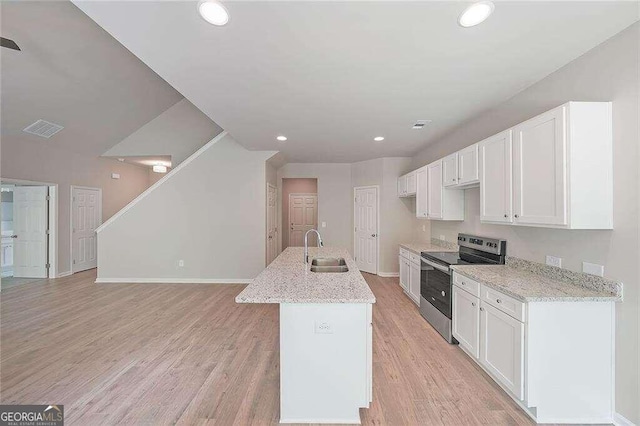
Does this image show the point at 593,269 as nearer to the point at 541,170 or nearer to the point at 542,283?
the point at 542,283

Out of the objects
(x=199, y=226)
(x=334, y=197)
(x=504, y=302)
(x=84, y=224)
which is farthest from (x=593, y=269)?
(x=84, y=224)

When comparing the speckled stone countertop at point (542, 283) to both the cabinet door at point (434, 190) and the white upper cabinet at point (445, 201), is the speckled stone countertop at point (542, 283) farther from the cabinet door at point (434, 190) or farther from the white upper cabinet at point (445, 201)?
the cabinet door at point (434, 190)

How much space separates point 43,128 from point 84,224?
2.41 metres

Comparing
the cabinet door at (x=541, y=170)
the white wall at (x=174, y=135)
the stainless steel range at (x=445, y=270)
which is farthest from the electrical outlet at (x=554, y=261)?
the white wall at (x=174, y=135)

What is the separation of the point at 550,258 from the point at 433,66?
1.95 meters

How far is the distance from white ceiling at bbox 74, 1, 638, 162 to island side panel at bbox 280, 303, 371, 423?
1886mm

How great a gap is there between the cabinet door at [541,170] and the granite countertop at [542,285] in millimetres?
500

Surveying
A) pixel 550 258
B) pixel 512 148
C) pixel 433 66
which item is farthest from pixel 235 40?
pixel 550 258

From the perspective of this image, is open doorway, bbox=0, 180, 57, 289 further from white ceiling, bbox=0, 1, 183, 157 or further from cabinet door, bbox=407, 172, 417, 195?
cabinet door, bbox=407, 172, 417, 195

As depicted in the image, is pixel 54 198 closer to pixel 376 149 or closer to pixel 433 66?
pixel 376 149

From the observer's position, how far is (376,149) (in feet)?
17.9

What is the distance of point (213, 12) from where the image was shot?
1.69 meters

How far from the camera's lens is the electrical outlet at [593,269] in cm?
201

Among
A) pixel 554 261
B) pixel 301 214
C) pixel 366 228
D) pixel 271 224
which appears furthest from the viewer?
pixel 301 214
